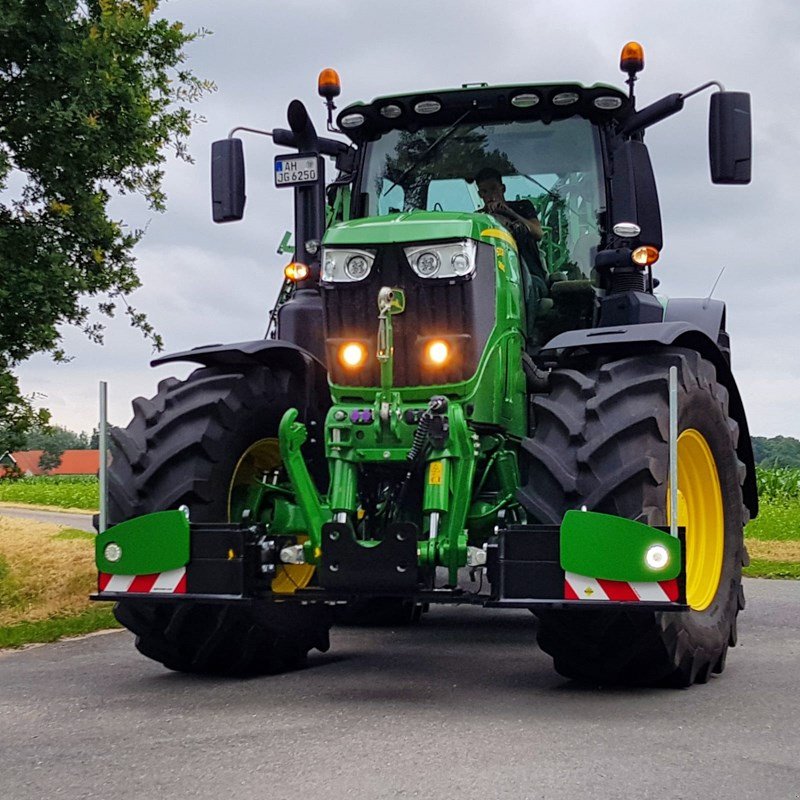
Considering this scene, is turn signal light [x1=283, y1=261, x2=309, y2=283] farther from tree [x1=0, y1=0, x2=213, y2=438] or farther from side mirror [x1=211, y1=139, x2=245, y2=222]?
tree [x1=0, y1=0, x2=213, y2=438]

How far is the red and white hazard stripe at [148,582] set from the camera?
240 inches

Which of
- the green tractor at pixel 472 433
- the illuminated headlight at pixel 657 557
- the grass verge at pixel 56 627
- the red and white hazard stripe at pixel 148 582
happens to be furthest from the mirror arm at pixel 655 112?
the grass verge at pixel 56 627

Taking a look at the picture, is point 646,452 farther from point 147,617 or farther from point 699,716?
point 147,617

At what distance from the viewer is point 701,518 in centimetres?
667

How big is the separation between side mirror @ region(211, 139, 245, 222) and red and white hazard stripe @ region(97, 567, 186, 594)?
7.94ft

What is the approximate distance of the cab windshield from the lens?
25.1 ft

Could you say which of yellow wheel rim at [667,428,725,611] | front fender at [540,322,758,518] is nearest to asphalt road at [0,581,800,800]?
yellow wheel rim at [667,428,725,611]

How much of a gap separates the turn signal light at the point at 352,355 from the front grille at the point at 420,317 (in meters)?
0.03

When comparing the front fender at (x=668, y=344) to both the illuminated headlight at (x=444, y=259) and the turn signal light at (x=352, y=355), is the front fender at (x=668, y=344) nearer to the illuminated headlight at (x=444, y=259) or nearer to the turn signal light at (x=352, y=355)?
the illuminated headlight at (x=444, y=259)

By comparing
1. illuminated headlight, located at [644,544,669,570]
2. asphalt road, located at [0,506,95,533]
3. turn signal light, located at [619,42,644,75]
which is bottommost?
asphalt road, located at [0,506,95,533]

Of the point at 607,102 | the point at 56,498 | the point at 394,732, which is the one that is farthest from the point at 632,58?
the point at 56,498

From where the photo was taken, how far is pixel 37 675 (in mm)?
6988

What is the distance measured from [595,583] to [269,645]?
2052 millimetres

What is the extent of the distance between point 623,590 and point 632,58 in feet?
12.1
